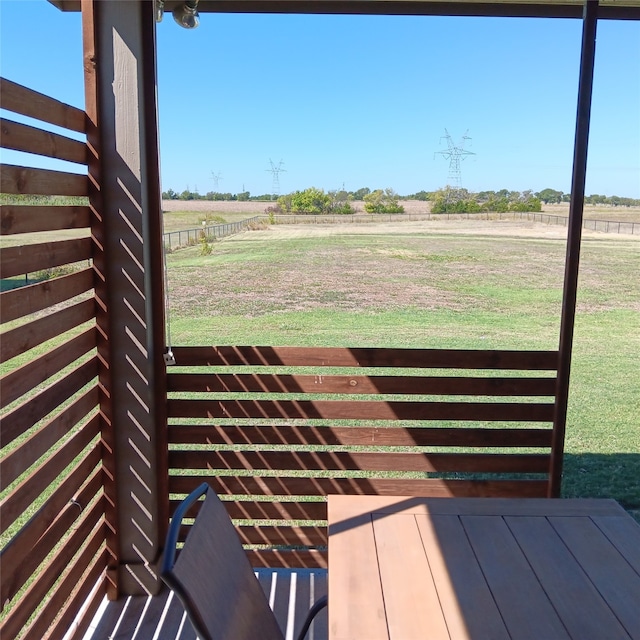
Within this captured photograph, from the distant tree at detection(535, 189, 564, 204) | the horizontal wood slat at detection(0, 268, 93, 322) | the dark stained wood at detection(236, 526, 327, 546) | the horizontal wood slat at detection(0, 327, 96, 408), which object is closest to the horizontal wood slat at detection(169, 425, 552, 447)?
the dark stained wood at detection(236, 526, 327, 546)

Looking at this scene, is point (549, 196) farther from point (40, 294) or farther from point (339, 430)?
point (40, 294)

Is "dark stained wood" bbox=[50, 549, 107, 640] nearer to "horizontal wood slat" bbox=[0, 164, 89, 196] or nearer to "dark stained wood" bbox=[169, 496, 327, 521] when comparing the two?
"dark stained wood" bbox=[169, 496, 327, 521]

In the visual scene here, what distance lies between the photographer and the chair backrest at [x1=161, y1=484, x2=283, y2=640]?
0.85 meters

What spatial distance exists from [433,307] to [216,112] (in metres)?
3.94

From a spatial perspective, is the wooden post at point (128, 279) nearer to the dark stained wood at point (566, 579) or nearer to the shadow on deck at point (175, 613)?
the shadow on deck at point (175, 613)

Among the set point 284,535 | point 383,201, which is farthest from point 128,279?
point 383,201

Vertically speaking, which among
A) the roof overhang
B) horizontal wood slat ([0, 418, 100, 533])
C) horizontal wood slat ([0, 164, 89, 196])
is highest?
the roof overhang

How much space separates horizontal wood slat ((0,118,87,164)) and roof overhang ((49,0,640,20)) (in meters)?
0.81

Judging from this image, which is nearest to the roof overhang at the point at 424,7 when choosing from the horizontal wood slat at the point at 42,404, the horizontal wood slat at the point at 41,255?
the horizontal wood slat at the point at 41,255

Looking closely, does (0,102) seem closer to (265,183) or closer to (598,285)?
(265,183)

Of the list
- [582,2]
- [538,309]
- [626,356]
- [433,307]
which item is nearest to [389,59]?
[433,307]

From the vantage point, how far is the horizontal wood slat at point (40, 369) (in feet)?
4.23

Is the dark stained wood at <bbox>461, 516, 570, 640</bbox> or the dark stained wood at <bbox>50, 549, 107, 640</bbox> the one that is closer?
the dark stained wood at <bbox>461, 516, 570, 640</bbox>

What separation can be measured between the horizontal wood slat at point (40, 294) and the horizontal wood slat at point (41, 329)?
0.04 m
